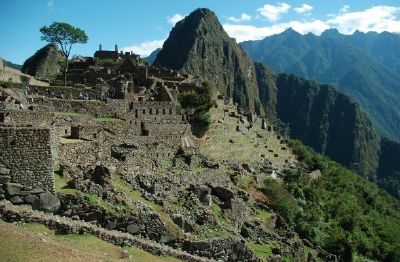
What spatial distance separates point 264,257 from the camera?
85.4 ft

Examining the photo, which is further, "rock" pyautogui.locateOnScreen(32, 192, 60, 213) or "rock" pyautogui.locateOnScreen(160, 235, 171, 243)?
"rock" pyautogui.locateOnScreen(160, 235, 171, 243)

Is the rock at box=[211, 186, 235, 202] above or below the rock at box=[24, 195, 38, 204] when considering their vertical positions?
below

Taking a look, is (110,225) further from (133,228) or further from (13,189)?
(13,189)

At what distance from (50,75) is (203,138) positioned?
27807 mm

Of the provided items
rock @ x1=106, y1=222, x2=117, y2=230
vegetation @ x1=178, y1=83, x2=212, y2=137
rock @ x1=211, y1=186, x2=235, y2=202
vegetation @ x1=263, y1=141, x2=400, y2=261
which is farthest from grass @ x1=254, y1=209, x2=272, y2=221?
rock @ x1=106, y1=222, x2=117, y2=230

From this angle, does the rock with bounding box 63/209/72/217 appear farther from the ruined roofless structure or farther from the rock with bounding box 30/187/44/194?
the ruined roofless structure

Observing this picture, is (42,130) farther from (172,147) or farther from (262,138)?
(262,138)

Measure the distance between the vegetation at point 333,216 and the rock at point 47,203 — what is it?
24.7m

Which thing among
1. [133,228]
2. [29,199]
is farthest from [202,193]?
[29,199]

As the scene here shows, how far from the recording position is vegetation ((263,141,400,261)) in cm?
4022

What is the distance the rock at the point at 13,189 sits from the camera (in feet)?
52.6

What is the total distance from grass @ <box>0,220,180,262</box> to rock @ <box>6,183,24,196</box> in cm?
132

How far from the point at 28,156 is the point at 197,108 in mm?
34184

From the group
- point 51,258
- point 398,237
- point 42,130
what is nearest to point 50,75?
point 398,237
